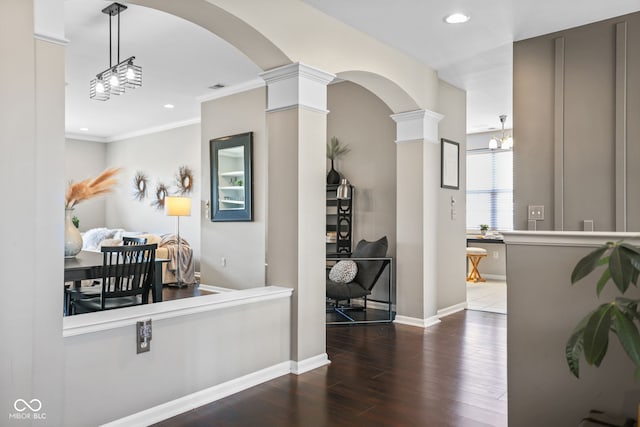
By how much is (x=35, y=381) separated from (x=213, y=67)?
3.91 meters

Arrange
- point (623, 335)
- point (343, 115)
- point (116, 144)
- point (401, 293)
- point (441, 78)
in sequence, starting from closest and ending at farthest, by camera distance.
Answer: point (623, 335)
point (401, 293)
point (441, 78)
point (343, 115)
point (116, 144)

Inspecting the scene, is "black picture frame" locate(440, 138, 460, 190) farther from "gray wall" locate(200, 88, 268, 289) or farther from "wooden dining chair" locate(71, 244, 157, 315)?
"wooden dining chair" locate(71, 244, 157, 315)

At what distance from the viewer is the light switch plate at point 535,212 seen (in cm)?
399

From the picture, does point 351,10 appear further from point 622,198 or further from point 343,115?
point 622,198

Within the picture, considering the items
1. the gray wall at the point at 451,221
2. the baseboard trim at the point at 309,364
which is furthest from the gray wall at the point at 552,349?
the gray wall at the point at 451,221

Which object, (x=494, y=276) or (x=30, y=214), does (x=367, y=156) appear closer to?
(x=30, y=214)

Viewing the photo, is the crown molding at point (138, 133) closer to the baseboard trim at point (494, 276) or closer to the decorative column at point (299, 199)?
the decorative column at point (299, 199)

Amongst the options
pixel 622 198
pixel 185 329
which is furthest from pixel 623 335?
pixel 622 198

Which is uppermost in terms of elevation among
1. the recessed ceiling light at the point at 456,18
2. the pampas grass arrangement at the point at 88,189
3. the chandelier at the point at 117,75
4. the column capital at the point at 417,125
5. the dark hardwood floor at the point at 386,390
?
the recessed ceiling light at the point at 456,18

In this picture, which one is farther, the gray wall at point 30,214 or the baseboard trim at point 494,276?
the baseboard trim at point 494,276

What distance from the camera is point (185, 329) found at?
8.43 ft

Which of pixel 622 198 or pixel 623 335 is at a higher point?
pixel 622 198

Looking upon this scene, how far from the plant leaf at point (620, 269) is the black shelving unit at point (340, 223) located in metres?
3.65

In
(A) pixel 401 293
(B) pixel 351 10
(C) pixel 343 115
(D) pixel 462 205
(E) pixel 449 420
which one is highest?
(B) pixel 351 10
